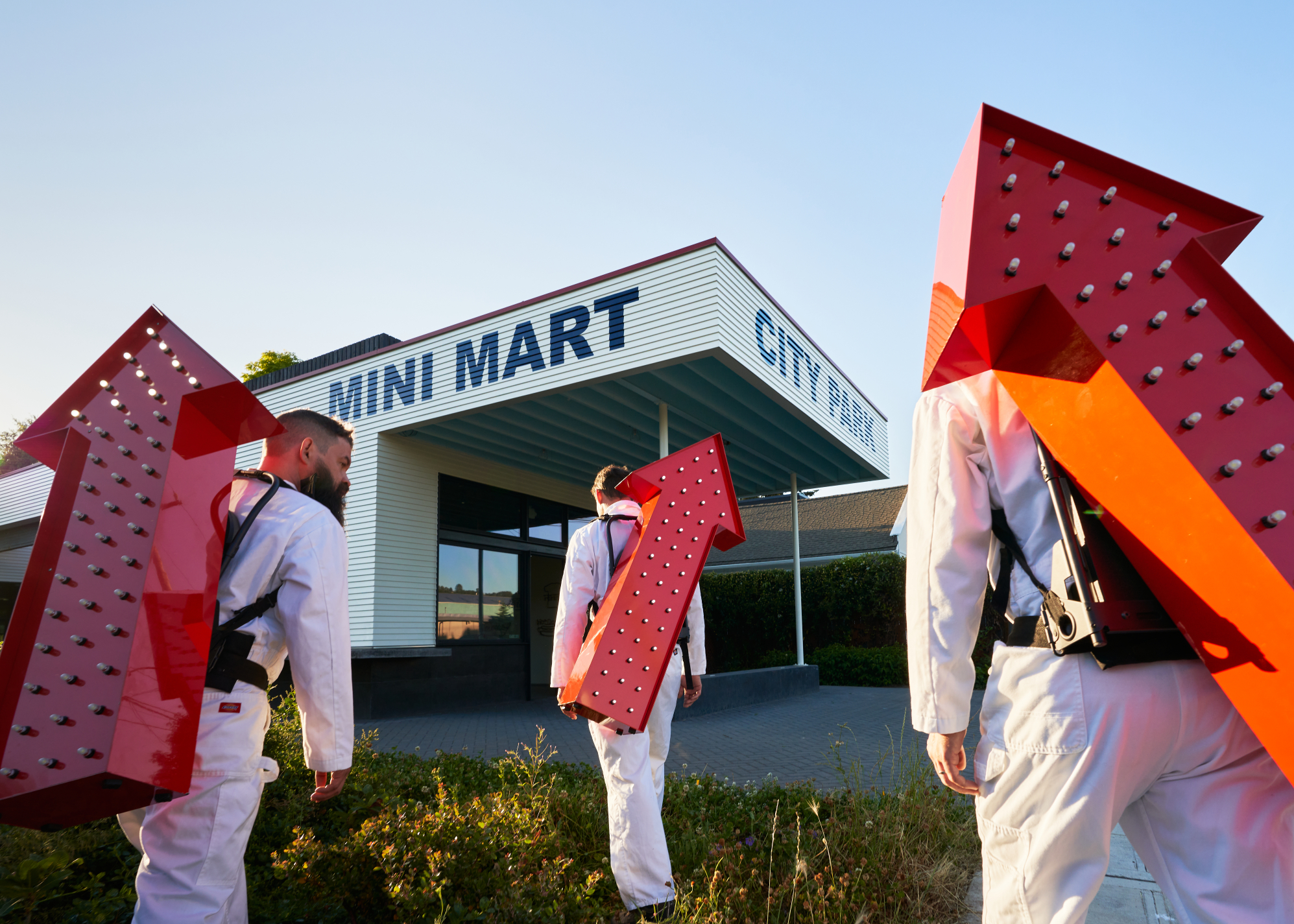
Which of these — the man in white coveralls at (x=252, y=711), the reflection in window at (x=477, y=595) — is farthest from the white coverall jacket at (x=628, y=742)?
the reflection in window at (x=477, y=595)

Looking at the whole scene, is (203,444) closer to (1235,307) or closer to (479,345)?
(1235,307)

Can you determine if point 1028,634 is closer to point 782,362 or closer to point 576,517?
point 782,362

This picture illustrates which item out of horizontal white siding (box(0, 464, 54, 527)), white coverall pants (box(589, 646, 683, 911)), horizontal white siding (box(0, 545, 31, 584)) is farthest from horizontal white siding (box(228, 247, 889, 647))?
horizontal white siding (box(0, 545, 31, 584))

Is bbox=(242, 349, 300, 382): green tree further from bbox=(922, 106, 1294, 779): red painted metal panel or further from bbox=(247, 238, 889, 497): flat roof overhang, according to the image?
bbox=(922, 106, 1294, 779): red painted metal panel

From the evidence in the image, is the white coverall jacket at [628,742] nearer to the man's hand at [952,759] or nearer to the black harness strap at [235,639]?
the black harness strap at [235,639]

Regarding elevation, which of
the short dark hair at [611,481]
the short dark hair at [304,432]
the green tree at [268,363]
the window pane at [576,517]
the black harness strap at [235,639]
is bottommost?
the black harness strap at [235,639]

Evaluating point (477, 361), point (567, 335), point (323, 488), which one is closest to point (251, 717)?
point (323, 488)

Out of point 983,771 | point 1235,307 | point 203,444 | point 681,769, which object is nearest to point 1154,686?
point 983,771

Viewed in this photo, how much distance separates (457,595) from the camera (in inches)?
488

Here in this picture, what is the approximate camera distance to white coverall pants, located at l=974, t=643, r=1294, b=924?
1441mm

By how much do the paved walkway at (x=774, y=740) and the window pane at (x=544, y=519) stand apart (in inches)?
129

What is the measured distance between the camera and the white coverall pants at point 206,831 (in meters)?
2.03

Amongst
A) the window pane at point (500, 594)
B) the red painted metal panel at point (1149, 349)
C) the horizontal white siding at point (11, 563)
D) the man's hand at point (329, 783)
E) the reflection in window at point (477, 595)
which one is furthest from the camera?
the horizontal white siding at point (11, 563)

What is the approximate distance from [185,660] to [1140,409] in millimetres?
2464
